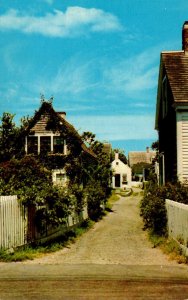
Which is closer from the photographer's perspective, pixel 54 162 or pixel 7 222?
pixel 7 222

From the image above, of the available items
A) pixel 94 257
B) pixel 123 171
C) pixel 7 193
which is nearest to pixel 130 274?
pixel 94 257

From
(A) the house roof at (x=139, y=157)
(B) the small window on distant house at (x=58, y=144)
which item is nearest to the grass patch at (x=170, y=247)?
(B) the small window on distant house at (x=58, y=144)

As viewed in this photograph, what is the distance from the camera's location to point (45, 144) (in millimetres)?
29688

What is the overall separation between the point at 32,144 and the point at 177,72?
514 inches

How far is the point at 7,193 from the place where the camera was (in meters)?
14.3

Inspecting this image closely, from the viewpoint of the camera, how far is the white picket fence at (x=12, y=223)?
12133 mm

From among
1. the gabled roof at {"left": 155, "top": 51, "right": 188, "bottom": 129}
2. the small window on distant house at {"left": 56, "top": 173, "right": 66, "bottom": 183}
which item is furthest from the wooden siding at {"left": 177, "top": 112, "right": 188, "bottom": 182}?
the small window on distant house at {"left": 56, "top": 173, "right": 66, "bottom": 183}

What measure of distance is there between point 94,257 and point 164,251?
2248 millimetres

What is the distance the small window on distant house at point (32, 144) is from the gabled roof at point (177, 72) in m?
11.0

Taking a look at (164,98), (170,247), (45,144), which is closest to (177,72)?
(164,98)

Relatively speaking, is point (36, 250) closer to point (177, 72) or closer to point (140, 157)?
point (177, 72)

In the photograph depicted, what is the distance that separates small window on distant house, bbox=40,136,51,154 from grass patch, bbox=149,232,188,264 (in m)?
Result: 14.7

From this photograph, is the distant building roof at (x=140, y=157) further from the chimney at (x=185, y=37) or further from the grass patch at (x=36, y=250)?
the grass patch at (x=36, y=250)

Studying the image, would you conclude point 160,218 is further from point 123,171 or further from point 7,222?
point 123,171
